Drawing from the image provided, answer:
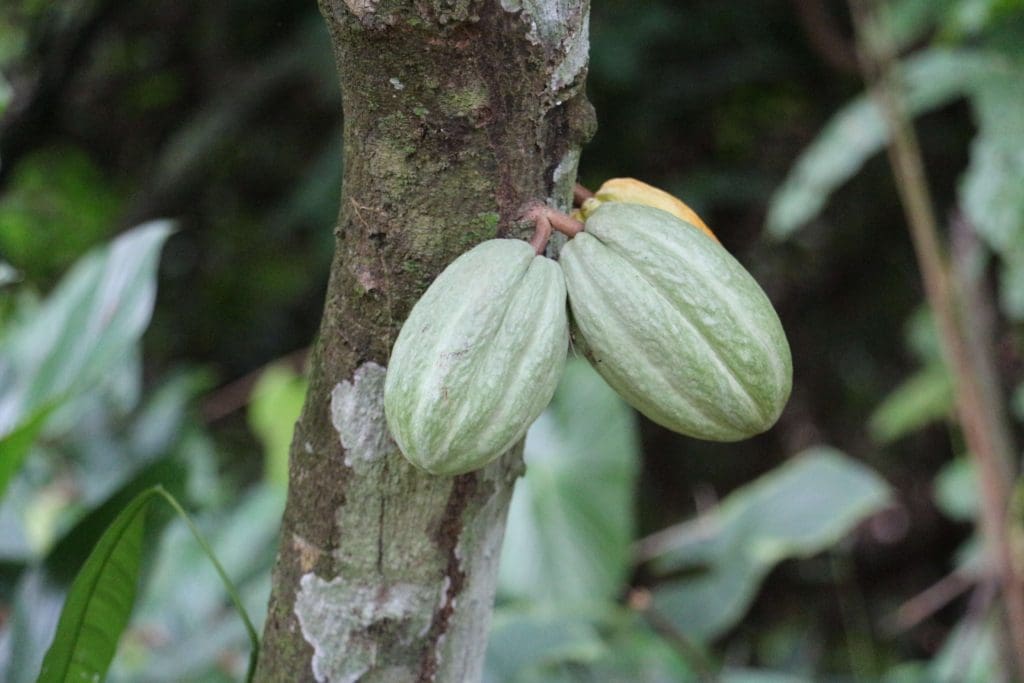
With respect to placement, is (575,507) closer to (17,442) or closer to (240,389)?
(17,442)

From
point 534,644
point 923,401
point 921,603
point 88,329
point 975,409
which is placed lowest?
point 921,603

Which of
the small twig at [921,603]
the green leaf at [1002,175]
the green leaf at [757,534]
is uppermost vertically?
the green leaf at [1002,175]

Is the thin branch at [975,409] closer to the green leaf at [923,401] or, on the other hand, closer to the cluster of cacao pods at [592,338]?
the green leaf at [923,401]

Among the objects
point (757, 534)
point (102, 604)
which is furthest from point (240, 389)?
point (102, 604)

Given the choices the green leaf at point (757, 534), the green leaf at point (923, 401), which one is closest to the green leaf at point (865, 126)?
the green leaf at point (757, 534)

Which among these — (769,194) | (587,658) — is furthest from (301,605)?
(769,194)

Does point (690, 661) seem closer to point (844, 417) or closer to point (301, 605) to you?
point (301, 605)
